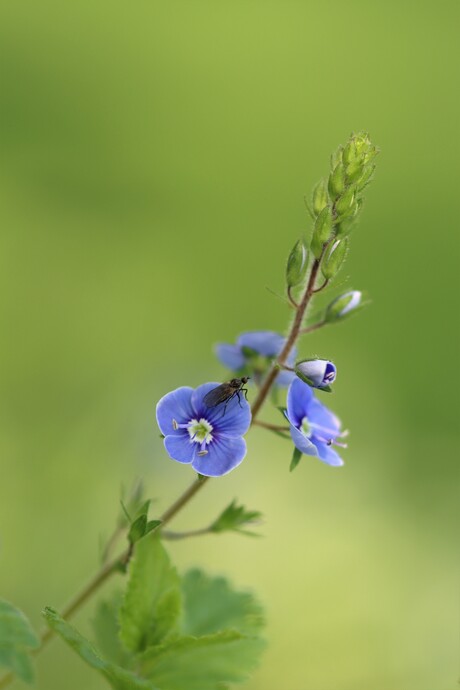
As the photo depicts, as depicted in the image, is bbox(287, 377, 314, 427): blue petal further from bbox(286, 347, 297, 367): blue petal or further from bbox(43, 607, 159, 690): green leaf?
bbox(43, 607, 159, 690): green leaf

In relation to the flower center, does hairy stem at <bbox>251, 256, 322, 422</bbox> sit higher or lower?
higher

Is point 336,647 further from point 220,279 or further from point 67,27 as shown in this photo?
point 67,27

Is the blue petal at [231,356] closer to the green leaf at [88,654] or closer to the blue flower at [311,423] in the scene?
the blue flower at [311,423]

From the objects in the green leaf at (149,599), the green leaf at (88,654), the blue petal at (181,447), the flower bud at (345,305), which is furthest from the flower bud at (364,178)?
the green leaf at (88,654)

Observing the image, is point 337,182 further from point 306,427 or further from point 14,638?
point 14,638

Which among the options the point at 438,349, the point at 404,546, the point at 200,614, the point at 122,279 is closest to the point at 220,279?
the point at 122,279

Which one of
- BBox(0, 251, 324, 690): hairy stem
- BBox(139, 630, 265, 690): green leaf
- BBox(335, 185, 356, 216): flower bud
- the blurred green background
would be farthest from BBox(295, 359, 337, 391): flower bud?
the blurred green background
